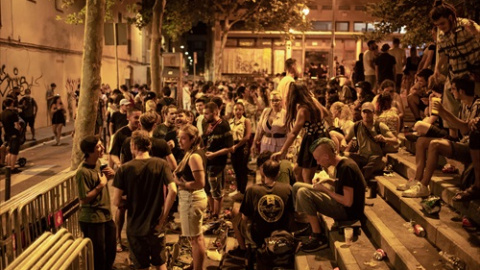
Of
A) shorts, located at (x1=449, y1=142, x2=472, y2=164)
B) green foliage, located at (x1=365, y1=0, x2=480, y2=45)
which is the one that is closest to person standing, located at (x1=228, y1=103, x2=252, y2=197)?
green foliage, located at (x1=365, y1=0, x2=480, y2=45)

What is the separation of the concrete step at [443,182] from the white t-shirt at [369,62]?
6.23m

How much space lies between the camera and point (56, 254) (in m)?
3.62

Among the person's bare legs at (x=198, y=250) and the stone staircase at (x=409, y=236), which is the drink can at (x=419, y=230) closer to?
the stone staircase at (x=409, y=236)

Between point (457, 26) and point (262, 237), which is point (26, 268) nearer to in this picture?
point (262, 237)

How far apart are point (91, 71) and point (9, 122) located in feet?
15.5

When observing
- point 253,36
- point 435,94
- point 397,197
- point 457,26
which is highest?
point 253,36

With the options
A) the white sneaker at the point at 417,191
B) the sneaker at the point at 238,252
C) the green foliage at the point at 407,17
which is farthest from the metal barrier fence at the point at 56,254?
the green foliage at the point at 407,17

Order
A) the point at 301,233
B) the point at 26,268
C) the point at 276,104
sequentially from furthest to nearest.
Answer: the point at 276,104 → the point at 301,233 → the point at 26,268

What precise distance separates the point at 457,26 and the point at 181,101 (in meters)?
13.1

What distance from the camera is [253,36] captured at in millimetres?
42031

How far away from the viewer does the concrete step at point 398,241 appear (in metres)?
5.02

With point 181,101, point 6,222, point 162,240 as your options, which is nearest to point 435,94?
point 162,240

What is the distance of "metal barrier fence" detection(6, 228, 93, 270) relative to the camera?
3.40 metres

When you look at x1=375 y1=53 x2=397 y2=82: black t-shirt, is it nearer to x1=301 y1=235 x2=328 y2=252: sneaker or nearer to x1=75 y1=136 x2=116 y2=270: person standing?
x1=301 y1=235 x2=328 y2=252: sneaker
